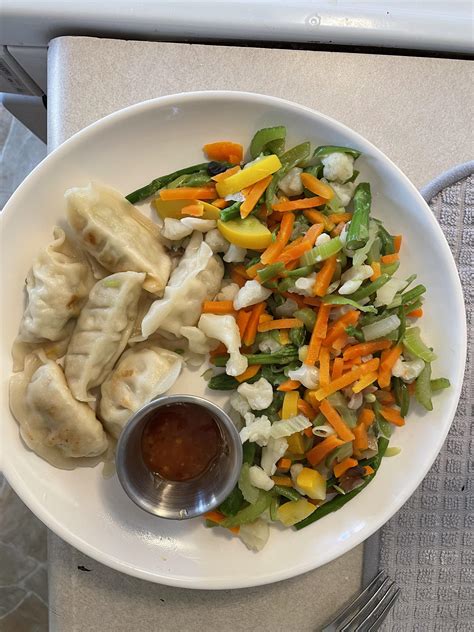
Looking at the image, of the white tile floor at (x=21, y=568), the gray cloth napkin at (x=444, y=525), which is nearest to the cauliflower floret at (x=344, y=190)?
the gray cloth napkin at (x=444, y=525)

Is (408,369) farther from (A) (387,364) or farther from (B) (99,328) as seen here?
(B) (99,328)

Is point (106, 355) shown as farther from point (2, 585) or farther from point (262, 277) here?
point (2, 585)

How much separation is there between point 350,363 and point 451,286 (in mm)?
331

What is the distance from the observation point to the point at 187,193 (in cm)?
148

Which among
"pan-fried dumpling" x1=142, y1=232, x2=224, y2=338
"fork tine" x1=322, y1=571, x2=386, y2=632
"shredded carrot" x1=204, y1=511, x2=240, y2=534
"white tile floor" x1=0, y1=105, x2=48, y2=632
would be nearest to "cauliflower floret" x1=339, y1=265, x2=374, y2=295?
"pan-fried dumpling" x1=142, y1=232, x2=224, y2=338

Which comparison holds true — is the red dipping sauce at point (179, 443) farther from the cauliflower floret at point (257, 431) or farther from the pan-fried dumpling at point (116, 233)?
the pan-fried dumpling at point (116, 233)

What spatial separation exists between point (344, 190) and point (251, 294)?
0.37 metres

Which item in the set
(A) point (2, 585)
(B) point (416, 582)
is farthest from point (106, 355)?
(A) point (2, 585)

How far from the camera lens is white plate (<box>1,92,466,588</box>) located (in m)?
1.45

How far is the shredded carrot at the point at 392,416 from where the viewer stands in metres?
1.53

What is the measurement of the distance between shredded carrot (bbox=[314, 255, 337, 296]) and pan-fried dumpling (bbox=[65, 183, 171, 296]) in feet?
1.33

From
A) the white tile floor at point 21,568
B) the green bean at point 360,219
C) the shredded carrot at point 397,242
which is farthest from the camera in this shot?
the white tile floor at point 21,568

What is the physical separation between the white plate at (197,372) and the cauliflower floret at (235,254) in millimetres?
262

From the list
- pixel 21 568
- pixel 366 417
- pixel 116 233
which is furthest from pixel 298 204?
pixel 21 568
